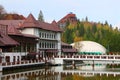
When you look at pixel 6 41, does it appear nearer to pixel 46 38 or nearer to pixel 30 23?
pixel 30 23

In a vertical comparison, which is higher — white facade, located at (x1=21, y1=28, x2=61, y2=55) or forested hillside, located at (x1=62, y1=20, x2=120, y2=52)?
forested hillside, located at (x1=62, y1=20, x2=120, y2=52)

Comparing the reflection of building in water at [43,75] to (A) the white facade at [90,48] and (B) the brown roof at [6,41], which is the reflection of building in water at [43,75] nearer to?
(B) the brown roof at [6,41]

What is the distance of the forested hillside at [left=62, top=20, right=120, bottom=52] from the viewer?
134m

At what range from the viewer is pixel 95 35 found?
561 feet

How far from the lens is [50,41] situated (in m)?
93.3

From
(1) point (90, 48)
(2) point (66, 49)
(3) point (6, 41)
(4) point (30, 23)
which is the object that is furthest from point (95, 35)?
(3) point (6, 41)

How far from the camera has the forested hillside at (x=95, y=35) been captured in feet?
440

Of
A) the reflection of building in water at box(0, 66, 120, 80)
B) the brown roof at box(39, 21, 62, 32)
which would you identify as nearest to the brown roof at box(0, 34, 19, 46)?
the reflection of building in water at box(0, 66, 120, 80)

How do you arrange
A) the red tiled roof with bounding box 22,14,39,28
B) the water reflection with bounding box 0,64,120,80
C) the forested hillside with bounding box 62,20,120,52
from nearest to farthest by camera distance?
the water reflection with bounding box 0,64,120,80
the red tiled roof with bounding box 22,14,39,28
the forested hillside with bounding box 62,20,120,52

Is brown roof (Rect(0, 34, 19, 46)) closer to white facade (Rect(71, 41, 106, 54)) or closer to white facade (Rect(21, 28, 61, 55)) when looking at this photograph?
white facade (Rect(21, 28, 61, 55))

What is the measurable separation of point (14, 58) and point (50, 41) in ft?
85.3

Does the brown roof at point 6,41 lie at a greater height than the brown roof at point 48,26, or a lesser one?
lesser

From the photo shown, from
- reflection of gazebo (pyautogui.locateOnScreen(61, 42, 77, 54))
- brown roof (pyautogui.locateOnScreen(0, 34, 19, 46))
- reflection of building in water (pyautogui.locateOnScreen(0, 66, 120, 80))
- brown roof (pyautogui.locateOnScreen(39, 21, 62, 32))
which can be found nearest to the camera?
reflection of building in water (pyautogui.locateOnScreen(0, 66, 120, 80))

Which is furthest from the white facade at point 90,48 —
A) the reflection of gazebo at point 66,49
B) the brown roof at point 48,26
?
the brown roof at point 48,26
